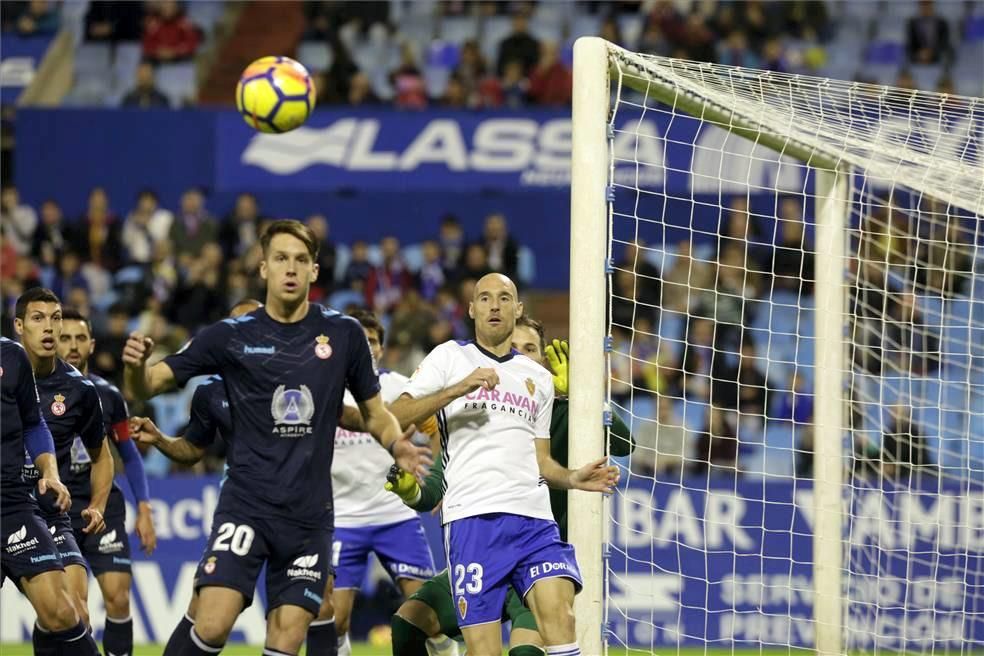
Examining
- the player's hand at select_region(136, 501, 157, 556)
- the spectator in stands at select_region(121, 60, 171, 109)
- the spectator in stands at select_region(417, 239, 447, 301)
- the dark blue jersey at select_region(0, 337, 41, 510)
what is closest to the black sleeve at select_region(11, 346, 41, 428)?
the dark blue jersey at select_region(0, 337, 41, 510)

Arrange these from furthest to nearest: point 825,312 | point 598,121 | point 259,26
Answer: point 259,26 < point 825,312 < point 598,121

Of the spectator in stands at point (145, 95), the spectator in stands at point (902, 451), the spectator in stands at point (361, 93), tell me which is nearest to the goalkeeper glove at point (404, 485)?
the spectator in stands at point (902, 451)

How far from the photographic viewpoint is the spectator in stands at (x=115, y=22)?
65.7 ft

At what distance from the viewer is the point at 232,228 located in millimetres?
16859

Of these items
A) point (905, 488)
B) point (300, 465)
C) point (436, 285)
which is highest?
point (300, 465)

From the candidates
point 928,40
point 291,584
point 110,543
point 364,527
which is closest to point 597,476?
point 291,584

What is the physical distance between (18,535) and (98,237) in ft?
34.4

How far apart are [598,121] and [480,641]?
2684 millimetres

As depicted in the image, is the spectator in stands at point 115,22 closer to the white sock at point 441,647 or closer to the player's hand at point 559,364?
the white sock at point 441,647

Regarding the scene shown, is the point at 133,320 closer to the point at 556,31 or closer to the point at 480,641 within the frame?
the point at 556,31

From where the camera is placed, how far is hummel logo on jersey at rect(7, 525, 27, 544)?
6973mm

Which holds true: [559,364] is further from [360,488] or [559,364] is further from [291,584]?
[291,584]

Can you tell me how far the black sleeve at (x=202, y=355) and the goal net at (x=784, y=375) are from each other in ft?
6.41

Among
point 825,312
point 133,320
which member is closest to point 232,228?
point 133,320
